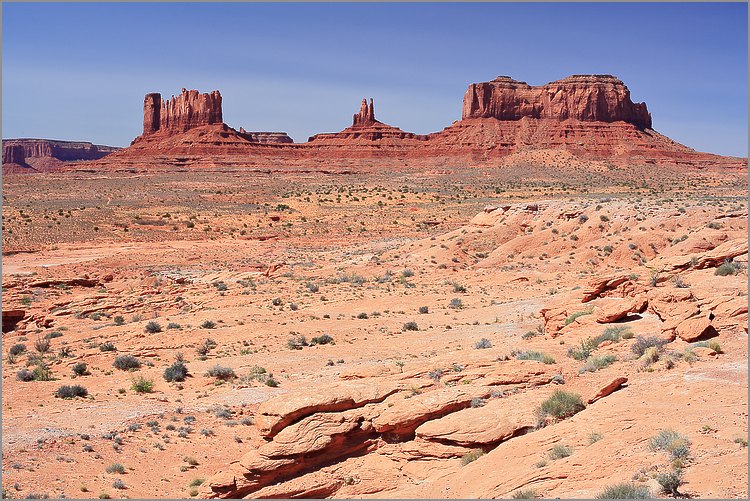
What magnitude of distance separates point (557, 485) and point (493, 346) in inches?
355

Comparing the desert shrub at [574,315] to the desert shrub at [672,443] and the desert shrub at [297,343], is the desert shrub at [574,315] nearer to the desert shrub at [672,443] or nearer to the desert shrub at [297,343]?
the desert shrub at [297,343]

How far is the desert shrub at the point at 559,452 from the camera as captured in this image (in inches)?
323

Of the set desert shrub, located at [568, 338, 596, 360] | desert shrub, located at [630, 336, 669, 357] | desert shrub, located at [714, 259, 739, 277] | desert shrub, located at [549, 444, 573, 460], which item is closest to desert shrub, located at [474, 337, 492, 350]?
desert shrub, located at [568, 338, 596, 360]

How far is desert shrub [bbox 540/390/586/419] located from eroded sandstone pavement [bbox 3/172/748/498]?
2.4 inches

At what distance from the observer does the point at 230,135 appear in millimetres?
133250

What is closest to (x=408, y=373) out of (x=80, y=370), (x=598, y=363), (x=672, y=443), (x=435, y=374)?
(x=435, y=374)

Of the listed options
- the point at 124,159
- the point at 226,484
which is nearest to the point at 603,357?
the point at 226,484

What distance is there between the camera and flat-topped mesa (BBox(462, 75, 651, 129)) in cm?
12119

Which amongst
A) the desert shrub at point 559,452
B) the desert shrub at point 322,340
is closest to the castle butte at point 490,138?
the desert shrub at point 322,340

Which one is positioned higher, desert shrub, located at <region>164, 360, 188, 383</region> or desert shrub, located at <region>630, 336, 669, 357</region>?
desert shrub, located at <region>630, 336, 669, 357</region>

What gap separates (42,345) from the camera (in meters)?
20.0

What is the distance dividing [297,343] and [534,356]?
868 centimetres

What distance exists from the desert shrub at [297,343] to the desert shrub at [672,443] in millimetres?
12625

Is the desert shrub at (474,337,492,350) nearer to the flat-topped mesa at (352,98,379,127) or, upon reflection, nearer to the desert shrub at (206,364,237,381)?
the desert shrub at (206,364,237,381)
